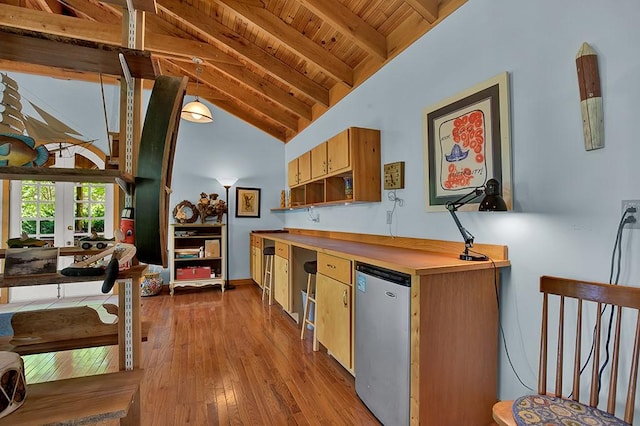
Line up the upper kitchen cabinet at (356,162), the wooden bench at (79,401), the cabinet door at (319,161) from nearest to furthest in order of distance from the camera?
the wooden bench at (79,401) < the upper kitchen cabinet at (356,162) < the cabinet door at (319,161)

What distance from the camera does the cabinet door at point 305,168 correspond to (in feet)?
12.8

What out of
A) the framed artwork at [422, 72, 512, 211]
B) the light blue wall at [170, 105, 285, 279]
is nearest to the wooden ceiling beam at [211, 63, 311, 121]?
the light blue wall at [170, 105, 285, 279]

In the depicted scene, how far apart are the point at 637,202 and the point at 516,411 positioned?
939mm

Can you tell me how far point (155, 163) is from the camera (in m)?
0.94

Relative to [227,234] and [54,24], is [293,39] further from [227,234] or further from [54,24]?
[227,234]

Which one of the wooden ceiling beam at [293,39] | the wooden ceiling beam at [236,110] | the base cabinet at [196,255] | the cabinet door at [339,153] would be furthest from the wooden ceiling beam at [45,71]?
the cabinet door at [339,153]

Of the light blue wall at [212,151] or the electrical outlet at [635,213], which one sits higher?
the light blue wall at [212,151]

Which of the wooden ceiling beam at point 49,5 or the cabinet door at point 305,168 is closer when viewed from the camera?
the wooden ceiling beam at point 49,5

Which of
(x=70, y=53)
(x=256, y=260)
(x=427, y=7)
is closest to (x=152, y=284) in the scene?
(x=256, y=260)

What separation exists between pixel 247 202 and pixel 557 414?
16.1 feet

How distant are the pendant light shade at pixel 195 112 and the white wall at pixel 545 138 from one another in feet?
10.7

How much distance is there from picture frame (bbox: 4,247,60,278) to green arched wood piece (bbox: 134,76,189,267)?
0.35 m

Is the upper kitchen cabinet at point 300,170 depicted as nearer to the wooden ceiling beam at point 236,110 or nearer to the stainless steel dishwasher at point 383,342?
the wooden ceiling beam at point 236,110

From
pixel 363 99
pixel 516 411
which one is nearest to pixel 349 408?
pixel 516 411
